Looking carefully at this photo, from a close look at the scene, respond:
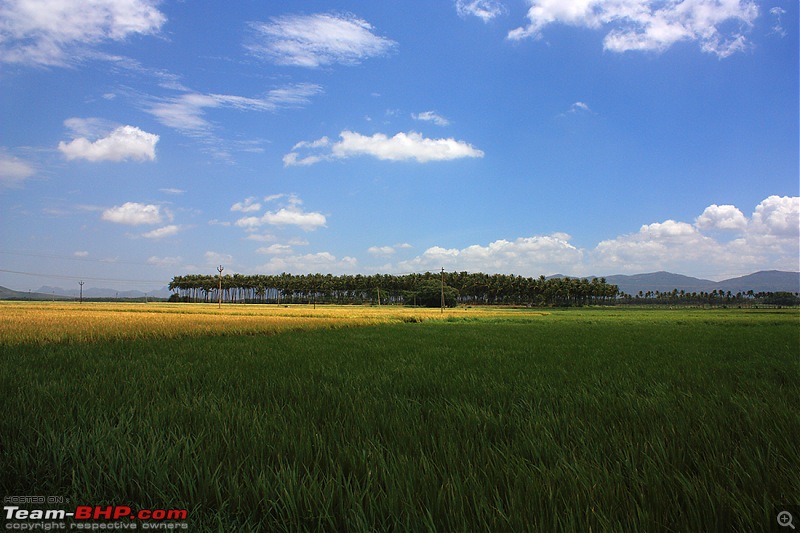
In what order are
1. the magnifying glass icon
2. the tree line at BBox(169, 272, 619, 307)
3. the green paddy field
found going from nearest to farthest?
the magnifying glass icon, the green paddy field, the tree line at BBox(169, 272, 619, 307)

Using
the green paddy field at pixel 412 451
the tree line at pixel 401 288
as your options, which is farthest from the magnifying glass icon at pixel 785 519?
the tree line at pixel 401 288

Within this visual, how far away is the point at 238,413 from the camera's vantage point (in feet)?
11.7

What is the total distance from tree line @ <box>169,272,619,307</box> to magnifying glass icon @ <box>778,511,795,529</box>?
121 metres

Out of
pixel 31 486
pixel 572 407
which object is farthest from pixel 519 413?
pixel 31 486

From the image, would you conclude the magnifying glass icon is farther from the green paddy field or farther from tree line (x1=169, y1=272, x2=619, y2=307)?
tree line (x1=169, y1=272, x2=619, y2=307)

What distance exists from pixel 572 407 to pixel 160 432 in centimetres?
374

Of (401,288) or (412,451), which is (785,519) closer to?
(412,451)

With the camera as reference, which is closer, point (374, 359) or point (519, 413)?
point (519, 413)

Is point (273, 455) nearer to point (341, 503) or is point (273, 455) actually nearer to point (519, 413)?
point (341, 503)

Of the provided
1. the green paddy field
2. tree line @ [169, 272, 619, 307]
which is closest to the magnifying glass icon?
the green paddy field

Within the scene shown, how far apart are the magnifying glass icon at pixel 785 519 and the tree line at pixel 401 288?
396ft

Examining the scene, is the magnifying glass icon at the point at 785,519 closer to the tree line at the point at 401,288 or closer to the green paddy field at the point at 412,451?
the green paddy field at the point at 412,451

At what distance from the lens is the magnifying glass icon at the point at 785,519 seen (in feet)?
5.83

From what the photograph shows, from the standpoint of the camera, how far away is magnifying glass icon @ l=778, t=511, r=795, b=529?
70.0 inches
